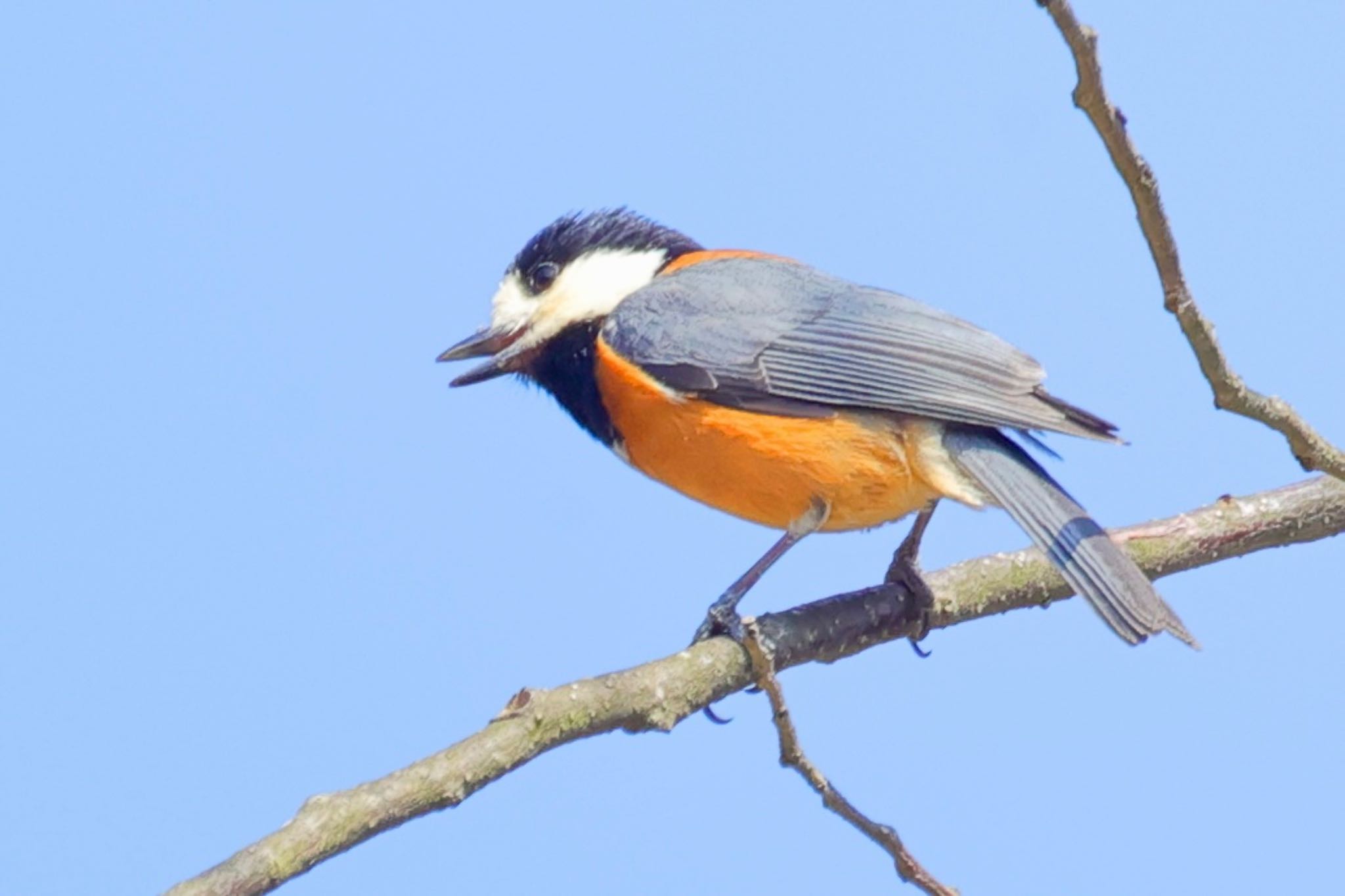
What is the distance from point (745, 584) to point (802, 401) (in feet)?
1.78

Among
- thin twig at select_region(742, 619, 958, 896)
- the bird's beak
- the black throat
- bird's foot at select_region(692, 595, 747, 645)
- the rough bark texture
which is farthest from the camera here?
the bird's beak

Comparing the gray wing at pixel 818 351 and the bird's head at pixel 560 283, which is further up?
the bird's head at pixel 560 283

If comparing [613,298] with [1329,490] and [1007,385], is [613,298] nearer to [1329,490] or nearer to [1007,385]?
[1007,385]

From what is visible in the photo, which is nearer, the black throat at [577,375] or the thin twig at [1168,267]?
the thin twig at [1168,267]

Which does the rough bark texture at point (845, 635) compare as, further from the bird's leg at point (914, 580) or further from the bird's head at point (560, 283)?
the bird's head at point (560, 283)

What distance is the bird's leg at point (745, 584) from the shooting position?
13.4 feet

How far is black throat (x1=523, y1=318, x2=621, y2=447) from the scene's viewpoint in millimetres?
4832

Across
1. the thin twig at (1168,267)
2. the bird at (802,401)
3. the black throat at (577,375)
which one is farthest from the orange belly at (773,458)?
the thin twig at (1168,267)

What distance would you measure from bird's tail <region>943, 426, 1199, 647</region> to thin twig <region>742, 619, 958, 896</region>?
0.72 m

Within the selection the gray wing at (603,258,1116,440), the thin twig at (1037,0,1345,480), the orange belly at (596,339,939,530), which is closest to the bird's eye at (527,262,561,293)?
the gray wing at (603,258,1116,440)

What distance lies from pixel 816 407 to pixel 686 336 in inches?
19.2

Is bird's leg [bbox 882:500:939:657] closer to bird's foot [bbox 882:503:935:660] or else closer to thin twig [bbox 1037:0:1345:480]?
bird's foot [bbox 882:503:935:660]

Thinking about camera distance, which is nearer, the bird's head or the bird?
the bird

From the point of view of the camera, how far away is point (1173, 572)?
4539 millimetres
